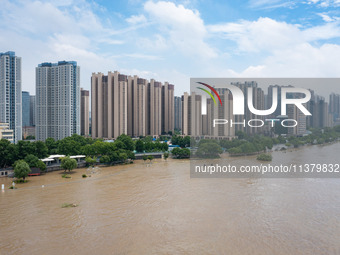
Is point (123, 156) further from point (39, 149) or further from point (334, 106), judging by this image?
point (334, 106)

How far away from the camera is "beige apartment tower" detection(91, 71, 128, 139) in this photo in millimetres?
14797

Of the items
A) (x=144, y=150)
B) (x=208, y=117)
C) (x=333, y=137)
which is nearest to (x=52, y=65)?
(x=144, y=150)

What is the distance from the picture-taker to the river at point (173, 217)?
3125 mm

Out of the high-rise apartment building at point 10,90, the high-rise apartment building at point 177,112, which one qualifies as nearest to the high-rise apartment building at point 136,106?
the high-rise apartment building at point 10,90

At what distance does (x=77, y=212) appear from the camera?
13.8 ft

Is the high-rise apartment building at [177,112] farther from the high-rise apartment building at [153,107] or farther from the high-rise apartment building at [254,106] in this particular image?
the high-rise apartment building at [254,106]

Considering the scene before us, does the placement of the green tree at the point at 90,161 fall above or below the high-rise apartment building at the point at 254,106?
below

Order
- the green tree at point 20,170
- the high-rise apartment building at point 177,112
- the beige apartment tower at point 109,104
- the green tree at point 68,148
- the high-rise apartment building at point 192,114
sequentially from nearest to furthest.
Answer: the green tree at point 20,170 < the green tree at point 68,148 < the beige apartment tower at point 109,104 < the high-rise apartment building at point 192,114 < the high-rise apartment building at point 177,112

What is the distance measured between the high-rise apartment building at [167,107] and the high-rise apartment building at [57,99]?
678 cm

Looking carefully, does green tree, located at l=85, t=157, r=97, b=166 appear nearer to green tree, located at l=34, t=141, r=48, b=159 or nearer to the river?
green tree, located at l=34, t=141, r=48, b=159

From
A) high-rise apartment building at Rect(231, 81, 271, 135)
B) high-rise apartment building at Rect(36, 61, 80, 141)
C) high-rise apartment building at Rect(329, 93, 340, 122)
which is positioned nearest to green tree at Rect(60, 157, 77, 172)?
high-rise apartment building at Rect(36, 61, 80, 141)

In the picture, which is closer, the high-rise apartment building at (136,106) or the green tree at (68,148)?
the green tree at (68,148)

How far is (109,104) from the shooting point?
1497 cm

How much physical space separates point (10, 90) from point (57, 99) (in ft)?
8.58
